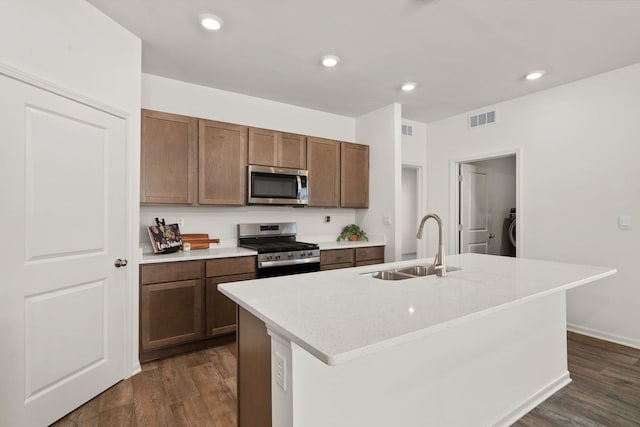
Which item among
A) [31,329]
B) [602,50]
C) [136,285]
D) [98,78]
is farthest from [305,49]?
[31,329]

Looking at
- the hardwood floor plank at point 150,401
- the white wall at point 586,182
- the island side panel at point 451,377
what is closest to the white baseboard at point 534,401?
the island side panel at point 451,377

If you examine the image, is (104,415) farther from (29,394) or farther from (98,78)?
(98,78)

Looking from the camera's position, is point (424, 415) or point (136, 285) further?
point (136, 285)

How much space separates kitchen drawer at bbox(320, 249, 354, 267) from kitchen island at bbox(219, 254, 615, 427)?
1.54m

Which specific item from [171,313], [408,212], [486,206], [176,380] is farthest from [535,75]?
[408,212]

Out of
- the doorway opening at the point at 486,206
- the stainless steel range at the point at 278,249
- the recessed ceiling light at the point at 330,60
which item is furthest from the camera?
the doorway opening at the point at 486,206

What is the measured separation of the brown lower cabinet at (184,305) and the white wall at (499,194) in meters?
4.15

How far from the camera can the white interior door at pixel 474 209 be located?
466 cm

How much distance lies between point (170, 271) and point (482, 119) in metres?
4.09

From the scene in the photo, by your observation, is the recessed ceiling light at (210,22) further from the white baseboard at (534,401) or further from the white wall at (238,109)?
the white baseboard at (534,401)

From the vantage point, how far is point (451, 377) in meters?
1.66

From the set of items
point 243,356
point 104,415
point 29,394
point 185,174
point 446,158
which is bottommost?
point 104,415

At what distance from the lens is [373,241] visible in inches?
170

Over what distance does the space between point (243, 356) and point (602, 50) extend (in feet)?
12.0
